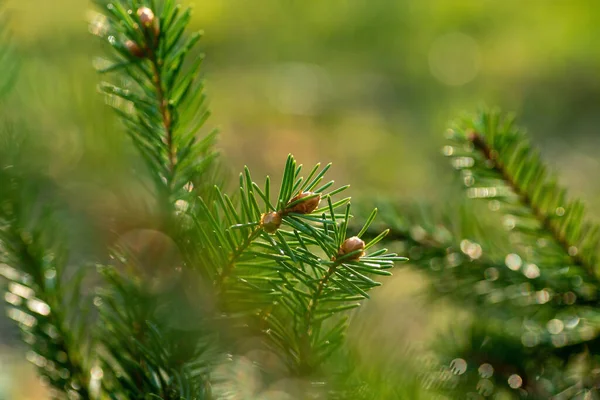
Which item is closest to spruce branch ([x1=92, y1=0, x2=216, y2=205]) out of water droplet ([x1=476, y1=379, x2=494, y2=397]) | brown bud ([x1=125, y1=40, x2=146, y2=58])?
brown bud ([x1=125, y1=40, x2=146, y2=58])

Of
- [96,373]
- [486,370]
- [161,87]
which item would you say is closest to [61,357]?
[96,373]

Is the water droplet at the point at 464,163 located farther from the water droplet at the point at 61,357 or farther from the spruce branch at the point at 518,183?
the water droplet at the point at 61,357

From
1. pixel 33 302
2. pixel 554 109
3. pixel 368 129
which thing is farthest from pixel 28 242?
pixel 554 109

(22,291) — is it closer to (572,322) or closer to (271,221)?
(271,221)

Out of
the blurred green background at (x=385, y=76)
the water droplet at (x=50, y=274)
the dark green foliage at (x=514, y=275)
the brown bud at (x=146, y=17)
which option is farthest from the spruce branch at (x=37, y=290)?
the blurred green background at (x=385, y=76)

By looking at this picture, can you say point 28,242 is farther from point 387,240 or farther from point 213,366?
point 387,240

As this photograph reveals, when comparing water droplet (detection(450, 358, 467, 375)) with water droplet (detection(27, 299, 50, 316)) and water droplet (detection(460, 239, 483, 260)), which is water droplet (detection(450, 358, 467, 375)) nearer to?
water droplet (detection(460, 239, 483, 260))
